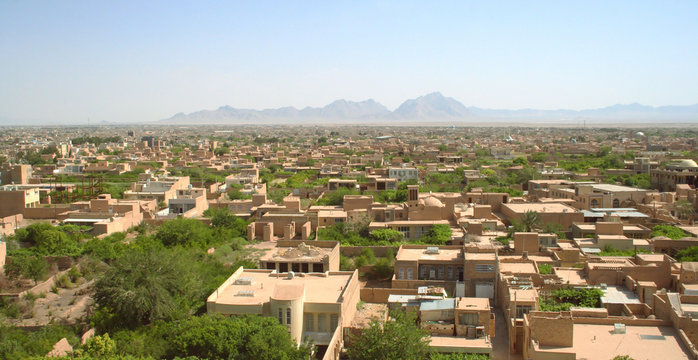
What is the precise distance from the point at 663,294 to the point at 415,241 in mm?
13446

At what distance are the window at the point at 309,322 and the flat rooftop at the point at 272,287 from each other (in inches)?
16.5

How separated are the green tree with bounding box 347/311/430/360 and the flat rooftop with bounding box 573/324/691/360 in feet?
12.0

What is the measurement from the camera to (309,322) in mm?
17531

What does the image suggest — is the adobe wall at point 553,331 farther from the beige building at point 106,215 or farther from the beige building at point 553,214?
the beige building at point 106,215

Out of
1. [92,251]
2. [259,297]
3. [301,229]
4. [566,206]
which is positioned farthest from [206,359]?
[566,206]

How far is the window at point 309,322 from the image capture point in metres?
17.5

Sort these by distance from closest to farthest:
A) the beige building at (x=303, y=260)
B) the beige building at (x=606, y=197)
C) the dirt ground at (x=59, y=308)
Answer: the dirt ground at (x=59, y=308)
the beige building at (x=303, y=260)
the beige building at (x=606, y=197)

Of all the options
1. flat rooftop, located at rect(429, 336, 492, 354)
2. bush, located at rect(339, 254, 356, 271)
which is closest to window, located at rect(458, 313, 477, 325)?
flat rooftop, located at rect(429, 336, 492, 354)

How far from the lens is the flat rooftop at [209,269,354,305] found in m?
18.0

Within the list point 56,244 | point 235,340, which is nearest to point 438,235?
point 235,340

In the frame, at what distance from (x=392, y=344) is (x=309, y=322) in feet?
10.6

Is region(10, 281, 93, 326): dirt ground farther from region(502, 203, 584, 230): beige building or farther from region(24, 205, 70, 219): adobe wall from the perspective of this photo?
region(502, 203, 584, 230): beige building

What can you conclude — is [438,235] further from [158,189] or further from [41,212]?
[41,212]

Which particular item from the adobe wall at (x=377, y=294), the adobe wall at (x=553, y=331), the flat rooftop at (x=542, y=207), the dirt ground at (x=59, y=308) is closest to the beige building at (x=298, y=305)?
the adobe wall at (x=377, y=294)
